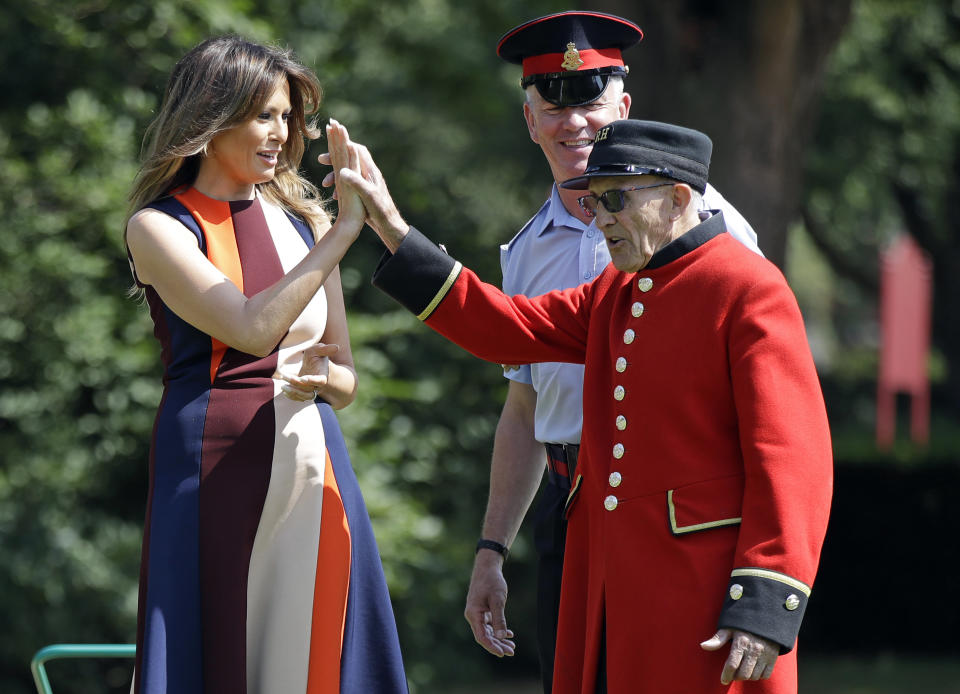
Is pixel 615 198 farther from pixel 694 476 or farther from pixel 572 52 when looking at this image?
pixel 572 52

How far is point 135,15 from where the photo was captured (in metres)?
6.80

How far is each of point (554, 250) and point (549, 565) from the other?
0.79 m

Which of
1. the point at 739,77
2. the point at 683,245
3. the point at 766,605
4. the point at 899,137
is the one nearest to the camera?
the point at 766,605

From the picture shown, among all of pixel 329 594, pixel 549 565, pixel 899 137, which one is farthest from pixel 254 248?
pixel 899 137

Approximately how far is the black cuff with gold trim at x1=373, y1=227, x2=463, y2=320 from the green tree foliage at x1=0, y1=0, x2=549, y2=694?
149 inches

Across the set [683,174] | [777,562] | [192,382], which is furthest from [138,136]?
[777,562]

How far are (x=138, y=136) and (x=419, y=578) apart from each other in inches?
110

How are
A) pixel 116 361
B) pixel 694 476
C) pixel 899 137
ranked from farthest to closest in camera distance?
pixel 899 137 → pixel 116 361 → pixel 694 476

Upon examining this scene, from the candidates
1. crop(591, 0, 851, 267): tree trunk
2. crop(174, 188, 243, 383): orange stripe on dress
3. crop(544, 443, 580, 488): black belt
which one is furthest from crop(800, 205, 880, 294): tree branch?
crop(174, 188, 243, 383): orange stripe on dress

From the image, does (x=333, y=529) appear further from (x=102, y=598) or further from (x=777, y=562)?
(x=102, y=598)

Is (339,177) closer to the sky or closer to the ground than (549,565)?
→ closer to the sky

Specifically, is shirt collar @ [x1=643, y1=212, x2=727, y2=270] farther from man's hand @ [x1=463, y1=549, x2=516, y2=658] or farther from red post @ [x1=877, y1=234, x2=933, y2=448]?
red post @ [x1=877, y1=234, x2=933, y2=448]

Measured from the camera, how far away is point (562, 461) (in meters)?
3.16

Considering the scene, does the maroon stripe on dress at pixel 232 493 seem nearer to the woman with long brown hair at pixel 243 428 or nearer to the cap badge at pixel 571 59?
the woman with long brown hair at pixel 243 428
